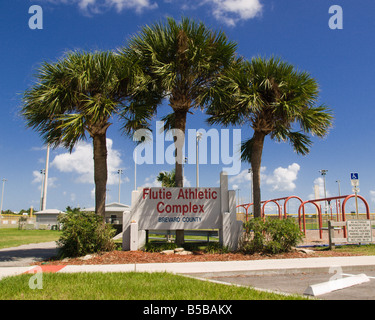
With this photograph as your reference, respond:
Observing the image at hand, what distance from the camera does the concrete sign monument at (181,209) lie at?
40.0 feet

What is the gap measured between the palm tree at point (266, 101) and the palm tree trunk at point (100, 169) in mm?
4454

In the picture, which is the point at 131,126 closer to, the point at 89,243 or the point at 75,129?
the point at 75,129

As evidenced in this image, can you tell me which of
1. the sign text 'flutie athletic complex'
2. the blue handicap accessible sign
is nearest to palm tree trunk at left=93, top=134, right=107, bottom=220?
the sign text 'flutie athletic complex'

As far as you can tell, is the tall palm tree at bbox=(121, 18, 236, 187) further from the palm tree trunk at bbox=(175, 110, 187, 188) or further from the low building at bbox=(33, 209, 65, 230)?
the low building at bbox=(33, 209, 65, 230)

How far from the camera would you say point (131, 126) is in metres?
12.8

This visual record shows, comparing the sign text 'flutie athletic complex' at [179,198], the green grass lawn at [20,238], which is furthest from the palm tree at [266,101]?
the green grass lawn at [20,238]

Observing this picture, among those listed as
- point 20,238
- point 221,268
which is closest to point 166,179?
point 20,238

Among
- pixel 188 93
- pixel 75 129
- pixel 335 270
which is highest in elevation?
pixel 188 93

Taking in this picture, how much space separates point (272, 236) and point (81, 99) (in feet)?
26.9

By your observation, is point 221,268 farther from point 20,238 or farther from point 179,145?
point 20,238

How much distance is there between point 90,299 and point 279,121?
10.6 m

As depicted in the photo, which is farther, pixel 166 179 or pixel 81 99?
pixel 166 179

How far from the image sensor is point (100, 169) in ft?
40.3
